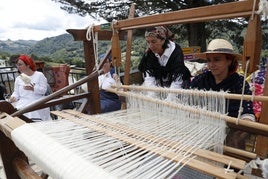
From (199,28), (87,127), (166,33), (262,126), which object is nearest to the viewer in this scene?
(262,126)

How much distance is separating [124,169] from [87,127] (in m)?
0.41

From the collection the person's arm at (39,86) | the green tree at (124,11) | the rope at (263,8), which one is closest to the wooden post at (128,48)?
the rope at (263,8)

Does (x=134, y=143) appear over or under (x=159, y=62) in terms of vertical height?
under

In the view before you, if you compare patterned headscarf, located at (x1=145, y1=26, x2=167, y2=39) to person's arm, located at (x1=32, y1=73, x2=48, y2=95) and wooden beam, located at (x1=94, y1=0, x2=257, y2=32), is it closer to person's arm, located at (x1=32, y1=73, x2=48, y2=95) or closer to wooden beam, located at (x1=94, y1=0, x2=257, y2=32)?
wooden beam, located at (x1=94, y1=0, x2=257, y2=32)

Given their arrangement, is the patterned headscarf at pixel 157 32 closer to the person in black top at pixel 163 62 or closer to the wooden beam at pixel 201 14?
the person in black top at pixel 163 62

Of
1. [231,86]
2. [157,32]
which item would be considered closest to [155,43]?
[157,32]

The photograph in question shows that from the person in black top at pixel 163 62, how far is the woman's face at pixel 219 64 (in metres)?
0.24

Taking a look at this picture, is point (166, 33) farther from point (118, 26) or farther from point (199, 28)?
point (199, 28)

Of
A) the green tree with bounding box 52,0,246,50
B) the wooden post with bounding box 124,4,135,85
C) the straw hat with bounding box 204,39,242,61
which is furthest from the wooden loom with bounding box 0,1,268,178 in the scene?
the green tree with bounding box 52,0,246,50

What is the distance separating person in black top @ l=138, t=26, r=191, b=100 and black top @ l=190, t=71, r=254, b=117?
0.10 metres

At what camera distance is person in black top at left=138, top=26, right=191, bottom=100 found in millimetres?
1573

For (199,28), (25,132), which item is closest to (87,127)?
(25,132)

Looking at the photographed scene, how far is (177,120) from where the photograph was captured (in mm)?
1094

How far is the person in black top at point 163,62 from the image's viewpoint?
1.57 metres
